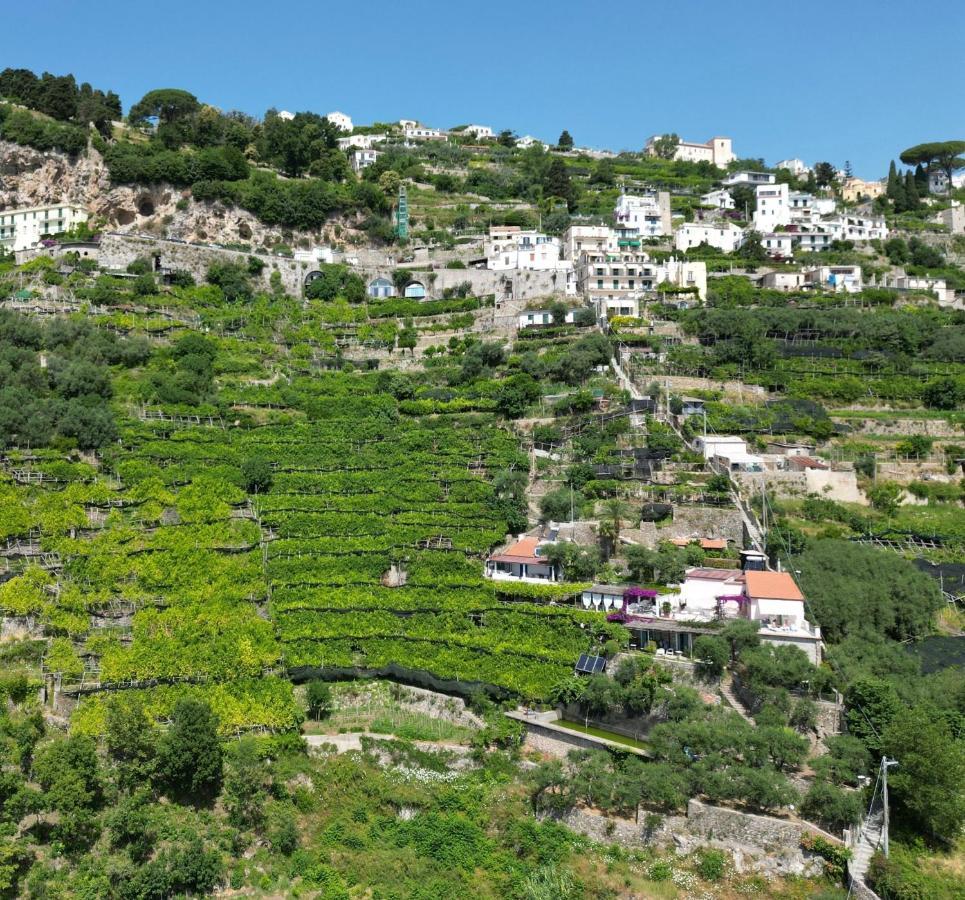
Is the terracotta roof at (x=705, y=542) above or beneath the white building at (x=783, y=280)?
beneath

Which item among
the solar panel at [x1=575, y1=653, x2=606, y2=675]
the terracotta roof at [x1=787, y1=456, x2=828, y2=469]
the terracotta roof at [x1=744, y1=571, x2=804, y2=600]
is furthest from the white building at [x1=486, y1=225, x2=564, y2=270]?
the solar panel at [x1=575, y1=653, x2=606, y2=675]

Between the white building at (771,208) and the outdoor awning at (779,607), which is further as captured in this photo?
the white building at (771,208)

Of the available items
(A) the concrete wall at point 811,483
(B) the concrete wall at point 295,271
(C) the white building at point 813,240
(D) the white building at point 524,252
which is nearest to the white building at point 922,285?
(C) the white building at point 813,240

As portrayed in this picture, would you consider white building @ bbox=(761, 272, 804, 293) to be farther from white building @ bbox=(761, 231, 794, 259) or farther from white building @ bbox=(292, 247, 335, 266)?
white building @ bbox=(292, 247, 335, 266)

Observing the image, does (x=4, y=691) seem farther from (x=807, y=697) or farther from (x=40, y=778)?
(x=807, y=697)

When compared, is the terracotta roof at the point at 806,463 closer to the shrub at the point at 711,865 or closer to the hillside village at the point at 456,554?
the hillside village at the point at 456,554

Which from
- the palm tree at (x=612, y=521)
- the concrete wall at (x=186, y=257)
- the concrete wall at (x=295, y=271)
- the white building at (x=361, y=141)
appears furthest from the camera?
the white building at (x=361, y=141)

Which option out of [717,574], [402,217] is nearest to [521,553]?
[717,574]
